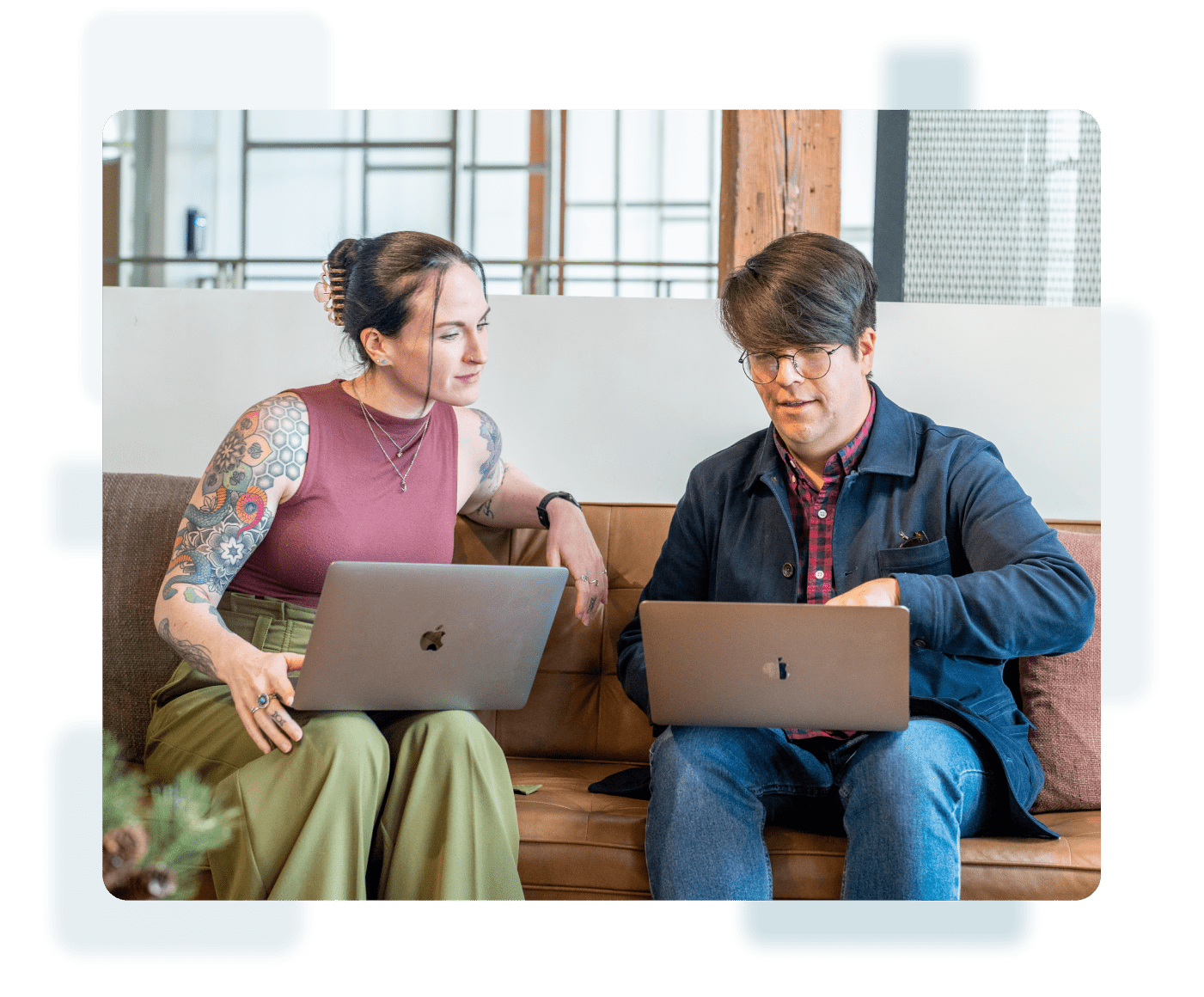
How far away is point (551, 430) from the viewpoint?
2145 mm

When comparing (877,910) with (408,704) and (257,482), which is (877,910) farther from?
(257,482)

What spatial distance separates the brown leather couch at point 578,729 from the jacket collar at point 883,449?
0.20 m

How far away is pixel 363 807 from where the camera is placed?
6.40ft

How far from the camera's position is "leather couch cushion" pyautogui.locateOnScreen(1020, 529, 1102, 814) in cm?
212

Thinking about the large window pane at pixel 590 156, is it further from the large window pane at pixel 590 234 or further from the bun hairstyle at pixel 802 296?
the bun hairstyle at pixel 802 296

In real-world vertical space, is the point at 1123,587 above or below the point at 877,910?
above

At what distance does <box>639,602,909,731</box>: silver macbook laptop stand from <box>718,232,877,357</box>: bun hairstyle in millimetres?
494

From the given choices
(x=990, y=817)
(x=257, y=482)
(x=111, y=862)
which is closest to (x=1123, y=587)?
(x=990, y=817)

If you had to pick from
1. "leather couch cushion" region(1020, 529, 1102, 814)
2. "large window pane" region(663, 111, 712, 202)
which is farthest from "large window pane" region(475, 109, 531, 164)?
"leather couch cushion" region(1020, 529, 1102, 814)

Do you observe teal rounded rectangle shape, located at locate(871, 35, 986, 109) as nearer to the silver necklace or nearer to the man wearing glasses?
the man wearing glasses

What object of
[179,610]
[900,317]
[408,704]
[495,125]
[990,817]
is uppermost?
[495,125]

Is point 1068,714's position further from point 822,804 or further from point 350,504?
point 350,504

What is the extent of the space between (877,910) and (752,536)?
2.13 feet

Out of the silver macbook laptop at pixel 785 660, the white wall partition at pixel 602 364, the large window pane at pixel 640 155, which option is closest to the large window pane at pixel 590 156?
the large window pane at pixel 640 155
